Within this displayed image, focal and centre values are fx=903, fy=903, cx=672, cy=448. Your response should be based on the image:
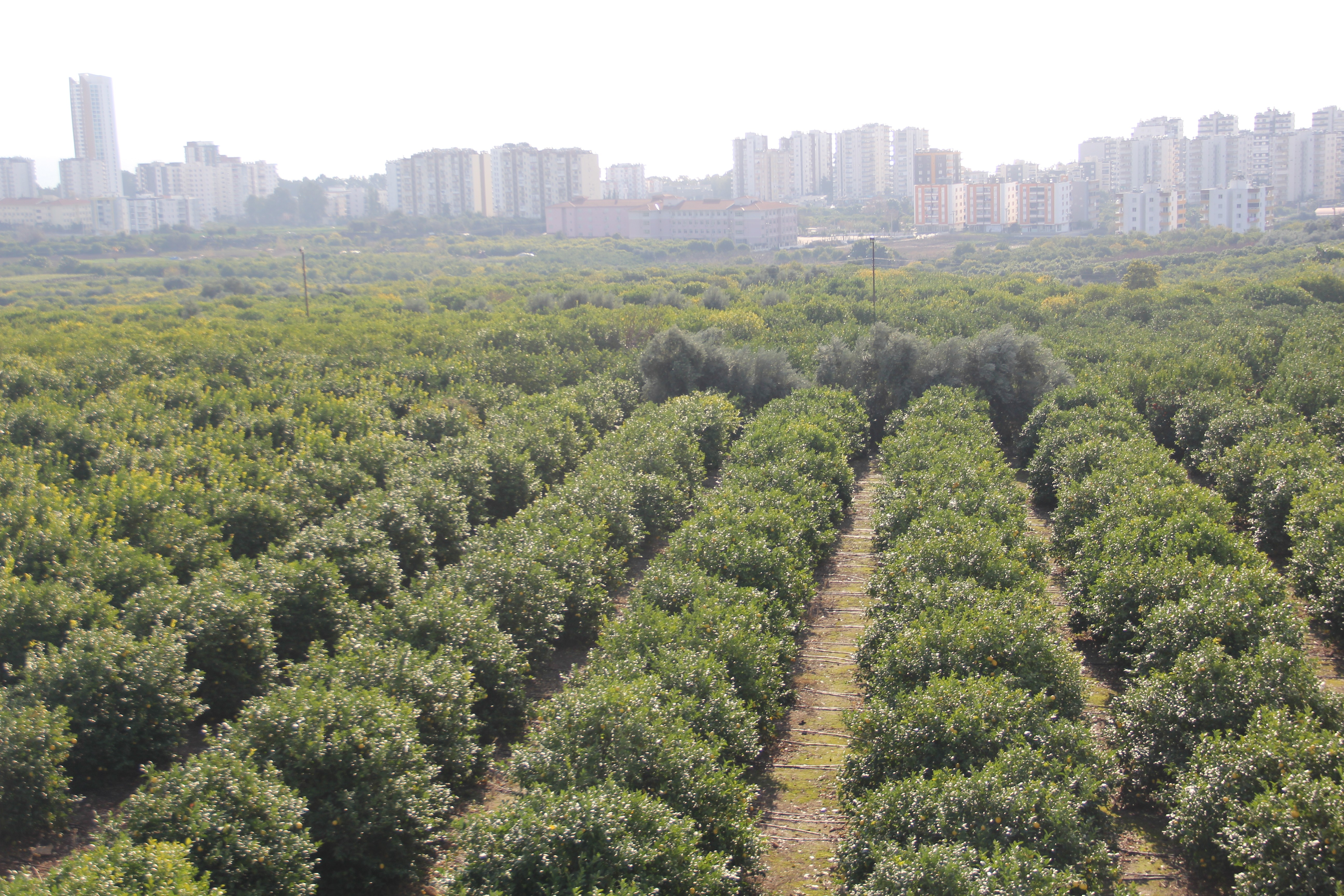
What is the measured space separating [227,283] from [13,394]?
178ft

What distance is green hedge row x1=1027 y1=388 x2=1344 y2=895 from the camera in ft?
27.6

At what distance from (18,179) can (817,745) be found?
22911 centimetres

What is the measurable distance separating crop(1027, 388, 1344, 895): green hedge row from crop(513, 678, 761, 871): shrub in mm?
4667

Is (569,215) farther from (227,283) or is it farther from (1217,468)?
(1217,468)

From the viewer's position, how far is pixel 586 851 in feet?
25.7

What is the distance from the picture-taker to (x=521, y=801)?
8.38 meters

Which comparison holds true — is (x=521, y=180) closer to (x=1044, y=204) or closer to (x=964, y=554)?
(x=1044, y=204)

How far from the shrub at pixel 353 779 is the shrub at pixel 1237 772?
790cm

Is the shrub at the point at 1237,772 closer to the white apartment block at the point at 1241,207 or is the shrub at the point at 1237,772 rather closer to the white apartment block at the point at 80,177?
the white apartment block at the point at 1241,207

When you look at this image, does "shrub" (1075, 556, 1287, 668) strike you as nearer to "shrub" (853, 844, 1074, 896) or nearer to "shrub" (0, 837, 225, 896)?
"shrub" (853, 844, 1074, 896)

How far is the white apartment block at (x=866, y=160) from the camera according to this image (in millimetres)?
188750

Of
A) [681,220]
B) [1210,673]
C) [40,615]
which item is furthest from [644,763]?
[681,220]

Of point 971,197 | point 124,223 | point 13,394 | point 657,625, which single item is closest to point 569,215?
point 971,197

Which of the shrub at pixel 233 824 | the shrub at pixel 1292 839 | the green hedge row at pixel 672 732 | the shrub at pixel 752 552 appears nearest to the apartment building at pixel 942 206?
the shrub at pixel 752 552
